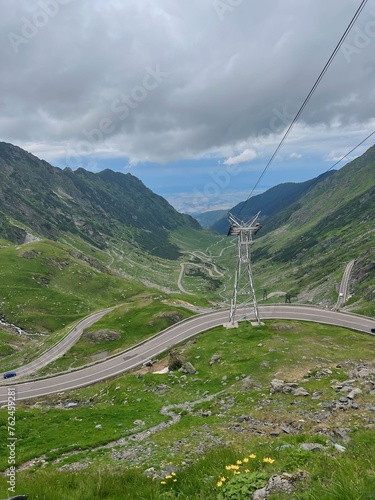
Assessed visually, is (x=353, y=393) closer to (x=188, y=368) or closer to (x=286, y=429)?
(x=286, y=429)

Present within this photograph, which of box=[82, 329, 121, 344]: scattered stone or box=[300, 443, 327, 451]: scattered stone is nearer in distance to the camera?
box=[300, 443, 327, 451]: scattered stone

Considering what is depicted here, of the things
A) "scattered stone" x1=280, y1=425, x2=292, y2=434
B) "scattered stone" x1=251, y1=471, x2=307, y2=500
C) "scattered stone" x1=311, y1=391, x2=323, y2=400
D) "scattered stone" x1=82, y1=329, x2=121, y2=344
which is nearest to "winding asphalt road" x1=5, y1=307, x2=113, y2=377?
"scattered stone" x1=82, y1=329, x2=121, y2=344

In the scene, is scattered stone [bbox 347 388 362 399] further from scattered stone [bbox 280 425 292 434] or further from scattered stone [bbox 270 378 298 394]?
scattered stone [bbox 280 425 292 434]

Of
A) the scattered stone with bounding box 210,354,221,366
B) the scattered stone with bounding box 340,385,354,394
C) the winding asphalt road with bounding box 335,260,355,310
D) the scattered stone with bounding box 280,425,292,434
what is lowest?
the winding asphalt road with bounding box 335,260,355,310

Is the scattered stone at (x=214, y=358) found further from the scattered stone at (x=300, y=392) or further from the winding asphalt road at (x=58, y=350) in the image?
the winding asphalt road at (x=58, y=350)

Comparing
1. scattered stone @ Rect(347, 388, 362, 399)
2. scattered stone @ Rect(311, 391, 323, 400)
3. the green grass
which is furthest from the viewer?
the green grass

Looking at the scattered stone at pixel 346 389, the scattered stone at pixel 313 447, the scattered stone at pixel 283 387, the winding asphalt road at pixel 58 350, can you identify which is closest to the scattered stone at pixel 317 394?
the scattered stone at pixel 346 389

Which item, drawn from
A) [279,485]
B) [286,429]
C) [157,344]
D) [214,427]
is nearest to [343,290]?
[157,344]

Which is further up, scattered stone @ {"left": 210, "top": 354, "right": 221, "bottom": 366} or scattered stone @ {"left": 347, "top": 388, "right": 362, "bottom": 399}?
scattered stone @ {"left": 347, "top": 388, "right": 362, "bottom": 399}
